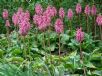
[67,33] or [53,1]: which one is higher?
[53,1]

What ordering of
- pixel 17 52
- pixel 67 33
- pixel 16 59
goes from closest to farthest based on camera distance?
pixel 16 59
pixel 17 52
pixel 67 33

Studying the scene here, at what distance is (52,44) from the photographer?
314 inches

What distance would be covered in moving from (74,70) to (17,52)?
1499mm

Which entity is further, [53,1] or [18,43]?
[53,1]

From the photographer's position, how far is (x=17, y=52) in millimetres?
7258

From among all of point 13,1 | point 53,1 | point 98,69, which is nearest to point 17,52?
point 98,69

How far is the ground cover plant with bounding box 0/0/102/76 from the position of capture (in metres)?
5.88

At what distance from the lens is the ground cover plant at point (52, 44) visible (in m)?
5.88

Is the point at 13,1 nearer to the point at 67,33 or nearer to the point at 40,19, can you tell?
the point at 67,33

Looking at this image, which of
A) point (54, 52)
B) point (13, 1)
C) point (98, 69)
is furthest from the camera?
point (13, 1)

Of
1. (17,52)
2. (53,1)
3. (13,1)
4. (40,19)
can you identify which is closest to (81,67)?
(40,19)

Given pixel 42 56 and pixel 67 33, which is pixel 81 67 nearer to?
pixel 42 56

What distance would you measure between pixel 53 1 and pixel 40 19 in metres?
3.86

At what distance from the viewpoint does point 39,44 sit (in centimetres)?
796
